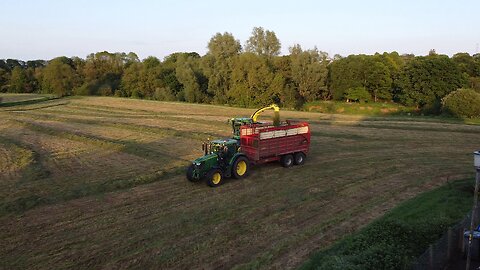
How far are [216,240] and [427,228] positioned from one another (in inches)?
218

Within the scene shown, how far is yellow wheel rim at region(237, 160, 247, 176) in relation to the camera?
16.3 m

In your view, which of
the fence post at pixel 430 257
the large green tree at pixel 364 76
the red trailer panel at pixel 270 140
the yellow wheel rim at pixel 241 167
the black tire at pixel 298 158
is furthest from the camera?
the large green tree at pixel 364 76

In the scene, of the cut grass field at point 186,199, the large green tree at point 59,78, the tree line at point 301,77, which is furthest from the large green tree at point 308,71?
the large green tree at point 59,78

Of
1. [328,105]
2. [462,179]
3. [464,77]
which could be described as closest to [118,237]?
[462,179]

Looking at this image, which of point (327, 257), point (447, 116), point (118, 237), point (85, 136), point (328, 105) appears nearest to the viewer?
point (327, 257)

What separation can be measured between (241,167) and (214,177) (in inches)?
64.2

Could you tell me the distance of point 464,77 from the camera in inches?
2068

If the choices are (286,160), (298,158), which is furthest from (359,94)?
(286,160)

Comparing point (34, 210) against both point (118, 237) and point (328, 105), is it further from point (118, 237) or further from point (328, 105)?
point (328, 105)

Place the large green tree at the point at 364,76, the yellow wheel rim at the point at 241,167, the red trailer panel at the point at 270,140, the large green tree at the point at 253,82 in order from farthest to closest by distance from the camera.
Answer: the large green tree at the point at 364,76 < the large green tree at the point at 253,82 < the red trailer panel at the point at 270,140 < the yellow wheel rim at the point at 241,167

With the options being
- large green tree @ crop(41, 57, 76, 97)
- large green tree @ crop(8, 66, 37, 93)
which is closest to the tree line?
large green tree @ crop(41, 57, 76, 97)

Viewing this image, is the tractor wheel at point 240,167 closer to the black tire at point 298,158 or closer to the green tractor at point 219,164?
the green tractor at point 219,164

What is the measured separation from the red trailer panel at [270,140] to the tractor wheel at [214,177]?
2.15 m

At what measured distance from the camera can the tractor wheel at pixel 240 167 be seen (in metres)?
16.1
